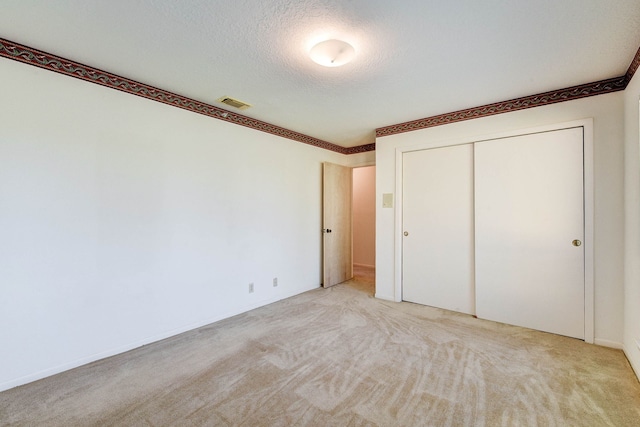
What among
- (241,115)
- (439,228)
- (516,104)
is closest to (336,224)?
(439,228)

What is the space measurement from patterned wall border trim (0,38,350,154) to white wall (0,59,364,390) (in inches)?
2.4

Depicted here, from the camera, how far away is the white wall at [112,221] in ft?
6.49

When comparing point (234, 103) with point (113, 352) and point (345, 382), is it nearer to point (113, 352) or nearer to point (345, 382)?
point (113, 352)

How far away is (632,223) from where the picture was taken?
88.0 inches

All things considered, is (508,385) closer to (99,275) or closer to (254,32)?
(254,32)

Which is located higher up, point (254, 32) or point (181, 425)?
point (254, 32)

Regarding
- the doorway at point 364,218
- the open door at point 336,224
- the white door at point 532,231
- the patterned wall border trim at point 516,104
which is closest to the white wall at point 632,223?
the patterned wall border trim at point 516,104

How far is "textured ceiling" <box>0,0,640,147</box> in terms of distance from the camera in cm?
162

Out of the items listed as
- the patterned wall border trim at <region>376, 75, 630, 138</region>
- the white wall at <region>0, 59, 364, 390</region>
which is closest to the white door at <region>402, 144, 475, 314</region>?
the patterned wall border trim at <region>376, 75, 630, 138</region>

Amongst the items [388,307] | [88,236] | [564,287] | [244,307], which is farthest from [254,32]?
[564,287]

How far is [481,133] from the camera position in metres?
3.19

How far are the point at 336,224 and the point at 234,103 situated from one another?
2.57 metres

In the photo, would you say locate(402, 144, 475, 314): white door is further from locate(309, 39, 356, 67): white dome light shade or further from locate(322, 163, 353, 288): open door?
locate(309, 39, 356, 67): white dome light shade

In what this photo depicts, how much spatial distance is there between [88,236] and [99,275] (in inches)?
13.5
